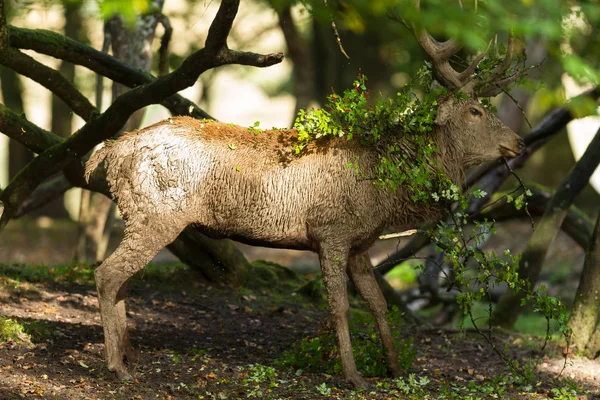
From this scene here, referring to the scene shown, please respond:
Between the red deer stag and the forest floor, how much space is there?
1.53 feet

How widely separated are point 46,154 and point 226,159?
2.37m

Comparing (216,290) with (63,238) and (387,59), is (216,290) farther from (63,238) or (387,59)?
(387,59)

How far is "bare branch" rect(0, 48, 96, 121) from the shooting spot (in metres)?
7.89

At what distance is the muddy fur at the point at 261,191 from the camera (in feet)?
21.7

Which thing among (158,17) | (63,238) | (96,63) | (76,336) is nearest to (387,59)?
(63,238)

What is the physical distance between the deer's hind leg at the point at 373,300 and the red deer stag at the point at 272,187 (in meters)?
0.34

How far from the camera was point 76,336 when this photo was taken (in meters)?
7.50

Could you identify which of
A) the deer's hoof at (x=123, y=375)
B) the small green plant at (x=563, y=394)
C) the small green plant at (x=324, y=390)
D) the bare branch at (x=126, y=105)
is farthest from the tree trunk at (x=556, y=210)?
the deer's hoof at (x=123, y=375)

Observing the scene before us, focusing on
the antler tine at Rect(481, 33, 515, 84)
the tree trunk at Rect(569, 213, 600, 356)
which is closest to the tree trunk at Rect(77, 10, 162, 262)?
the antler tine at Rect(481, 33, 515, 84)

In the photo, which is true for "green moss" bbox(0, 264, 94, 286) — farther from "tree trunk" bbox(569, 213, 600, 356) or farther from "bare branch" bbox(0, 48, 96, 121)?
"tree trunk" bbox(569, 213, 600, 356)

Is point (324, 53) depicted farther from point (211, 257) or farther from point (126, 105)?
point (126, 105)

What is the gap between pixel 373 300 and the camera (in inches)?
287

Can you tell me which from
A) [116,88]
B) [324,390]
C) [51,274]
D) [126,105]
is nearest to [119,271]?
[126,105]

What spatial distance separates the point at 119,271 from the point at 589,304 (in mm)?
5030
